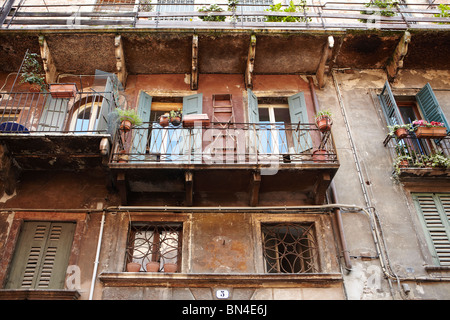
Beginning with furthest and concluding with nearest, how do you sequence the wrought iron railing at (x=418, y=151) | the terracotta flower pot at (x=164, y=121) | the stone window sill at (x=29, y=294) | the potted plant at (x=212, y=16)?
the potted plant at (x=212, y=16) < the terracotta flower pot at (x=164, y=121) < the wrought iron railing at (x=418, y=151) < the stone window sill at (x=29, y=294)

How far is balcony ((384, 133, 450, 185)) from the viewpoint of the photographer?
7.64 metres

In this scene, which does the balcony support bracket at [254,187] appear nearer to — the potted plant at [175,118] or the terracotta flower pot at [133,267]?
the potted plant at [175,118]

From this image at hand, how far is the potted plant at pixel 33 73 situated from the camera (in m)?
8.48

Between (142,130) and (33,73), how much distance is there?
277 centimetres

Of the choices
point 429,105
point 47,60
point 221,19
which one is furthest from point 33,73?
point 429,105

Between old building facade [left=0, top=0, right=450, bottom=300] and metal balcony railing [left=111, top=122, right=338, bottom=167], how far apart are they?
1.8 inches

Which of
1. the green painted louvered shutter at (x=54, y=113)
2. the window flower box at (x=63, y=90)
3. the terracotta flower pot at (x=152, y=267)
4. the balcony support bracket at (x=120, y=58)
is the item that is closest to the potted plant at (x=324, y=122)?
the terracotta flower pot at (x=152, y=267)

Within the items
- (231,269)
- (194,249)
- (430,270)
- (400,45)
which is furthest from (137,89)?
(430,270)

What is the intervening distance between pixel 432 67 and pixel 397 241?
Answer: 15.6 feet

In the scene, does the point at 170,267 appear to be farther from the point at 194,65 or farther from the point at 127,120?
the point at 194,65

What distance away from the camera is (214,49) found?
29.5ft

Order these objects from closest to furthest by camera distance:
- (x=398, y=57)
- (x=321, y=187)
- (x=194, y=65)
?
(x=321, y=187)
(x=194, y=65)
(x=398, y=57)

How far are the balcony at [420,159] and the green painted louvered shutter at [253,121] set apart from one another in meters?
2.63
